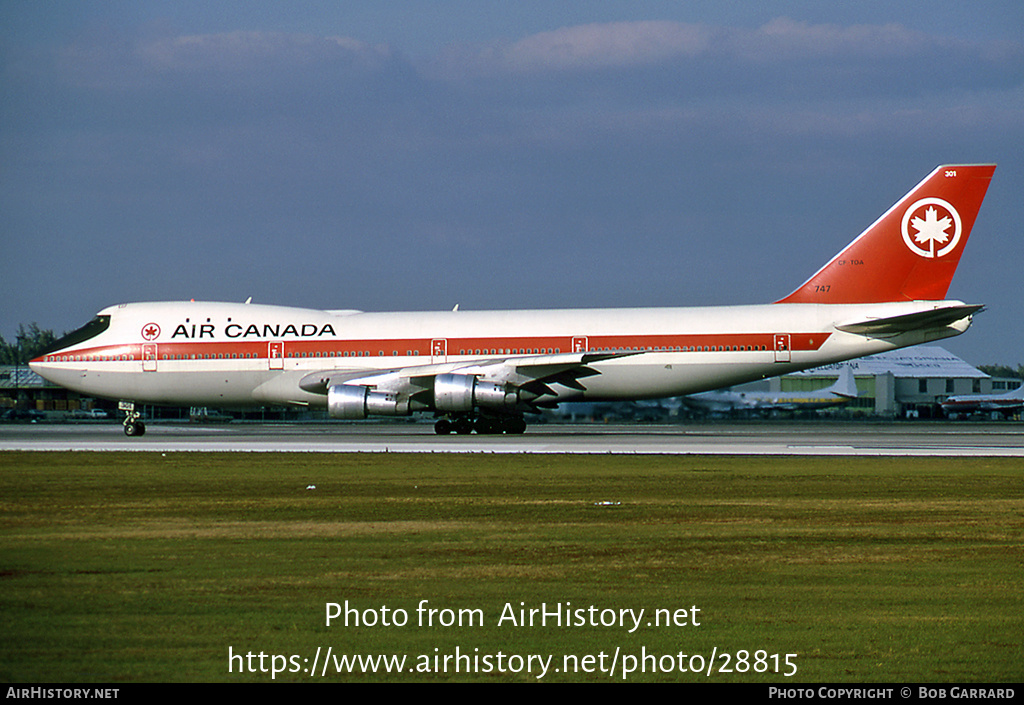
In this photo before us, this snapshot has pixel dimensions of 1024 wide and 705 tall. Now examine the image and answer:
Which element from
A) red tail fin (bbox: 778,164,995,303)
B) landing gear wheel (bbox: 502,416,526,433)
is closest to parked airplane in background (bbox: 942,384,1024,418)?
red tail fin (bbox: 778,164,995,303)

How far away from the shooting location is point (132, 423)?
42.4 m

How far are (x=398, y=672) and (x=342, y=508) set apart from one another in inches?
359

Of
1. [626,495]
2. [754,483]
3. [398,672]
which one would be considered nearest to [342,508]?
[626,495]

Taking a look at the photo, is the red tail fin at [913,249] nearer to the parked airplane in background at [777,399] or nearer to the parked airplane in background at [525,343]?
the parked airplane in background at [525,343]

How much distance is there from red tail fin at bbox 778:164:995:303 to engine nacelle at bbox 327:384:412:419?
14.0 metres

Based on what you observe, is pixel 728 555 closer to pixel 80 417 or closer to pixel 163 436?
pixel 163 436

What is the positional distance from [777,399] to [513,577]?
60963 mm

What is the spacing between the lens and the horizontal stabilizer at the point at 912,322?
35.8 meters

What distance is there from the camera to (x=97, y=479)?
2117 cm

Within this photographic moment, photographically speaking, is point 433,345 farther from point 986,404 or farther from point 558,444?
point 986,404

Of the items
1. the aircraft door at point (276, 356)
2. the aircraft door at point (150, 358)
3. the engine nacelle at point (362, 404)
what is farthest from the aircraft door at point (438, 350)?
the aircraft door at point (150, 358)

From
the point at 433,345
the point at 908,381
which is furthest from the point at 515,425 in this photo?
the point at 908,381

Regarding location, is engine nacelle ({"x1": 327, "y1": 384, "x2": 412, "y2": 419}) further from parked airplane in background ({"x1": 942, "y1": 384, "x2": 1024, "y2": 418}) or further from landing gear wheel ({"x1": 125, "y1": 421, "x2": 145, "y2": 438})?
parked airplane in background ({"x1": 942, "y1": 384, "x2": 1024, "y2": 418})
